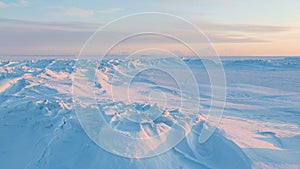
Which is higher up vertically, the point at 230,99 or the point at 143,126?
the point at 143,126

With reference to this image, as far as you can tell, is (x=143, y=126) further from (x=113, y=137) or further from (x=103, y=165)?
(x=103, y=165)

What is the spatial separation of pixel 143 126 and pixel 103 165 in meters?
1.38

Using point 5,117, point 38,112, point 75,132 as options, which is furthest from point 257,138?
point 5,117

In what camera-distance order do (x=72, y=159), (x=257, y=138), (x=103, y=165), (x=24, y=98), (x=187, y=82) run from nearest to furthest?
(x=103, y=165) → (x=72, y=159) → (x=257, y=138) → (x=24, y=98) → (x=187, y=82)

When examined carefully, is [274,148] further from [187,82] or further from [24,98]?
[187,82]

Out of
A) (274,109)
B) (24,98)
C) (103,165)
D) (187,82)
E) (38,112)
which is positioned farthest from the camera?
(187,82)

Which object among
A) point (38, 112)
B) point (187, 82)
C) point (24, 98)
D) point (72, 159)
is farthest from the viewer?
point (187, 82)

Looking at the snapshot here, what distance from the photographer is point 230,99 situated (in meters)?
15.1

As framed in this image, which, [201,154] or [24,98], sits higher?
[201,154]

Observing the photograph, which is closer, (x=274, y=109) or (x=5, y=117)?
(x=5, y=117)

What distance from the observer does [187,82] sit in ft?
67.0

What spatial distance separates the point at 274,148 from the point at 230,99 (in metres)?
9.14

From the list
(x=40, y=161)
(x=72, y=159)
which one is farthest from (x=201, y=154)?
(x=40, y=161)

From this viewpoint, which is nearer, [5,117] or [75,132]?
[75,132]
